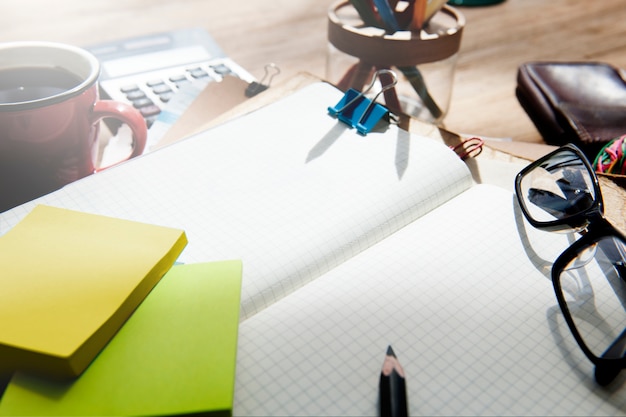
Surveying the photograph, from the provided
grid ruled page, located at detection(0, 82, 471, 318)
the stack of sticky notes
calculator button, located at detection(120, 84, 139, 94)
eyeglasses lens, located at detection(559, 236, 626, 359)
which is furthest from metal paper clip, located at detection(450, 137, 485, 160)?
calculator button, located at detection(120, 84, 139, 94)

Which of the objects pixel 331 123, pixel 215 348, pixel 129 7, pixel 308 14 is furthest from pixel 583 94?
pixel 129 7

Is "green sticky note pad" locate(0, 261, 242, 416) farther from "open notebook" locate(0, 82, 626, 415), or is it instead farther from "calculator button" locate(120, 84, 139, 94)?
"calculator button" locate(120, 84, 139, 94)

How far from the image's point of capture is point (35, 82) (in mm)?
535

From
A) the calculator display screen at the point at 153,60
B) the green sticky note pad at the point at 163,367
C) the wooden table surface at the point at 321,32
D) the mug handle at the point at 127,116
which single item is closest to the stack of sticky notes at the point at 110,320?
the green sticky note pad at the point at 163,367

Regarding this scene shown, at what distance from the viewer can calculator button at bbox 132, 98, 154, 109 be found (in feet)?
2.08

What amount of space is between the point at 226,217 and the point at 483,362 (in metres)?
0.21

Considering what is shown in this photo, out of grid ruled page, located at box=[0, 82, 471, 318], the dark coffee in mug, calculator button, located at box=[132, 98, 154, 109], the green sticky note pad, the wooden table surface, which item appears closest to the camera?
the green sticky note pad

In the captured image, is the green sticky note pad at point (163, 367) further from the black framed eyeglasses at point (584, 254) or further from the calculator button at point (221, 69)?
the calculator button at point (221, 69)

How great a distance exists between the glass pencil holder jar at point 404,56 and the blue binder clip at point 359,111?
0.14 feet

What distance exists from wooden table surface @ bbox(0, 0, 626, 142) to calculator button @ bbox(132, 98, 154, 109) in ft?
0.65

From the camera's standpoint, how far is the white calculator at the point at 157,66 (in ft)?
2.15

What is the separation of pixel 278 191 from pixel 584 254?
238mm

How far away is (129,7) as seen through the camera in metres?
0.94

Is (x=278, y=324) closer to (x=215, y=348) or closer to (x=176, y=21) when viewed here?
(x=215, y=348)
